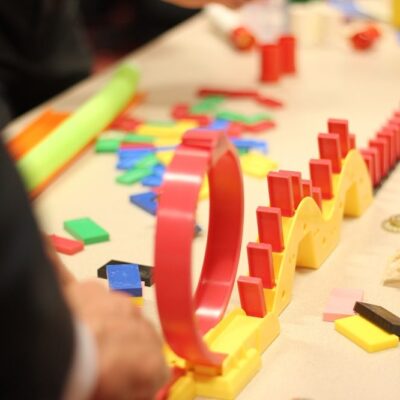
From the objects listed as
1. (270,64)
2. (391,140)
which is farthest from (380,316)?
(270,64)

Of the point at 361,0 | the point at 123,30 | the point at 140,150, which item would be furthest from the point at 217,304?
the point at 123,30

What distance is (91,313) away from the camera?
49 centimetres

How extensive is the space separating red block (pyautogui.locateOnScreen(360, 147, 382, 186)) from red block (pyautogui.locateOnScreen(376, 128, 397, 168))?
3 centimetres

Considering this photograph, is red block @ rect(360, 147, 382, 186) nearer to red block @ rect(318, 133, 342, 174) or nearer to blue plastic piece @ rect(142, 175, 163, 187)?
red block @ rect(318, 133, 342, 174)

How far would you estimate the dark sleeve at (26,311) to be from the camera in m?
0.38

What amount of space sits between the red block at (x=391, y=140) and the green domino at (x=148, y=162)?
0.25 m

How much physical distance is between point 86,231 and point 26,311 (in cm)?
43

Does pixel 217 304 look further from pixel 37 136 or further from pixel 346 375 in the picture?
pixel 37 136

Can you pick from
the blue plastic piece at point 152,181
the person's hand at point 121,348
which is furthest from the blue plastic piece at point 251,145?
the person's hand at point 121,348

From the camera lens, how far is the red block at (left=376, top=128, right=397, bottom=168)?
92 centimetres

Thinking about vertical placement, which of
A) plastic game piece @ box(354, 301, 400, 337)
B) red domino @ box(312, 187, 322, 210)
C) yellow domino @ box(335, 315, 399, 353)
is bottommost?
yellow domino @ box(335, 315, 399, 353)

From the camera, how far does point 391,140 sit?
3.04 ft

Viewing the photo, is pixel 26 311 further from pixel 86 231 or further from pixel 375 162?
pixel 375 162

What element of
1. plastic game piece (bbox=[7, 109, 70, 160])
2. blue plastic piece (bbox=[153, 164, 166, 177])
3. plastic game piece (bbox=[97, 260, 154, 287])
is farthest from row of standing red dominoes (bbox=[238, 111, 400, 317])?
plastic game piece (bbox=[7, 109, 70, 160])
